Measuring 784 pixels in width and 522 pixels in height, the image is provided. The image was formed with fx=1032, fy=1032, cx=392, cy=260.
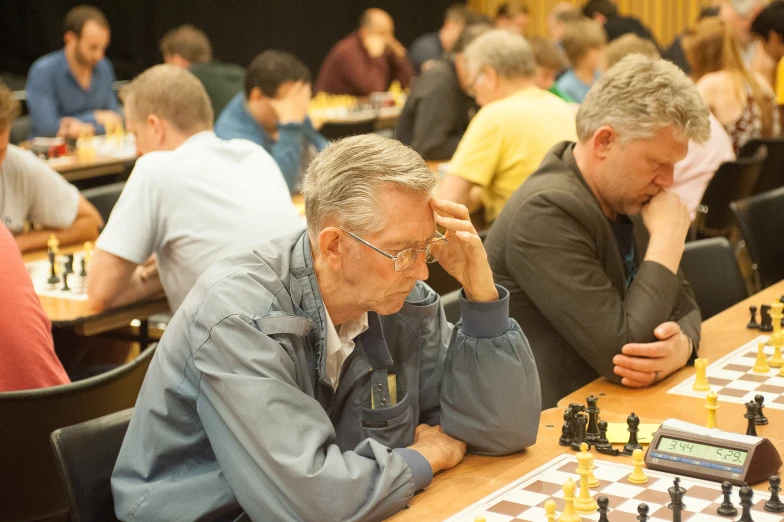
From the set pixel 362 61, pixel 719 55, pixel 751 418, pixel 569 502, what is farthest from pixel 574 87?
pixel 569 502

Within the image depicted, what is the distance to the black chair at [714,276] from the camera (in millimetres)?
3354

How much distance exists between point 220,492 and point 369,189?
599mm

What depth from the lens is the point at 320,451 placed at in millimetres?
1782

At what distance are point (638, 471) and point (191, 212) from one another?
1969 mm

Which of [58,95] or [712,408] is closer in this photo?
[712,408]

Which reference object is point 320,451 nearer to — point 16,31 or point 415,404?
point 415,404

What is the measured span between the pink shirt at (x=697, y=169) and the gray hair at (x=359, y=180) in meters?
3.23

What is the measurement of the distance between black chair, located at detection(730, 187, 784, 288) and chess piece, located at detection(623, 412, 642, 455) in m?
1.91

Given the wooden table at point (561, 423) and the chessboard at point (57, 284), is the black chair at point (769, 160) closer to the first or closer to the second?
the wooden table at point (561, 423)

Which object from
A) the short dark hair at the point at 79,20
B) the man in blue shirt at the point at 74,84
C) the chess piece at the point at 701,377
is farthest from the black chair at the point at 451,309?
the short dark hair at the point at 79,20

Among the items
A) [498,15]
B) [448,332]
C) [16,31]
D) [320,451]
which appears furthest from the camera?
[498,15]

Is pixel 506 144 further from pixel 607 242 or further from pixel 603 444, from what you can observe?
pixel 603 444

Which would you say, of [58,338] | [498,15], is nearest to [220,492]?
[58,338]

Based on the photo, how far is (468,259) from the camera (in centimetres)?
215
